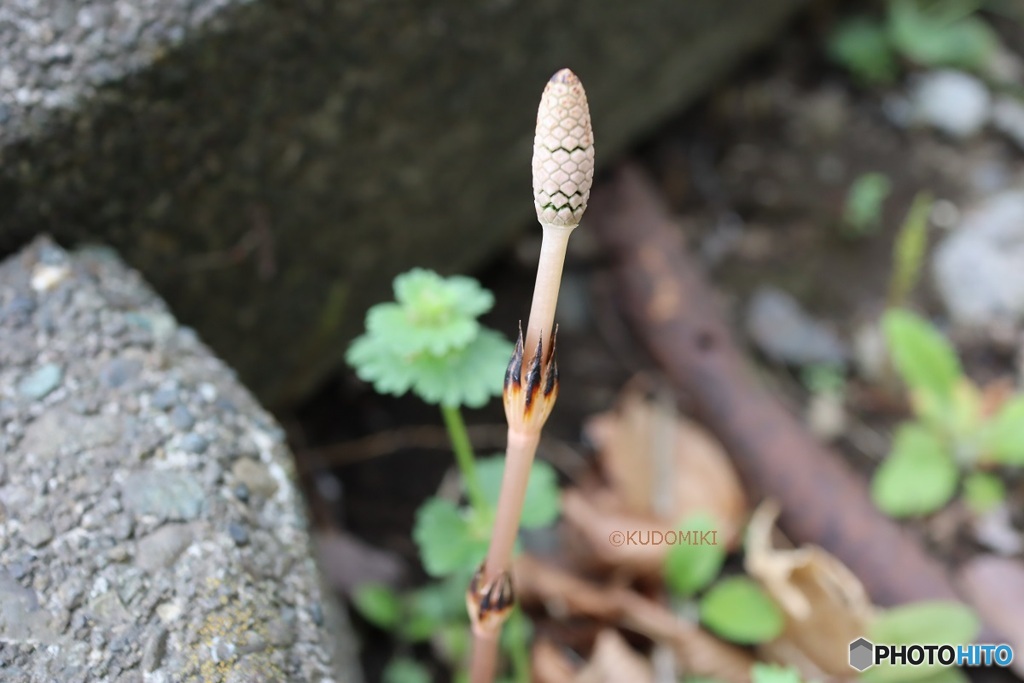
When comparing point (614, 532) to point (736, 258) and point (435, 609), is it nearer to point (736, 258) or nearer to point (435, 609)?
point (435, 609)

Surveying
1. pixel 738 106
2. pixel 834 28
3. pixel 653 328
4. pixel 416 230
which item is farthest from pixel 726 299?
pixel 834 28

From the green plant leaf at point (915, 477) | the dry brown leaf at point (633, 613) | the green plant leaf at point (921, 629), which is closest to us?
the green plant leaf at point (921, 629)

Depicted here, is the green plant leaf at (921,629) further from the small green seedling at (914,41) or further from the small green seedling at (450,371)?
the small green seedling at (914,41)

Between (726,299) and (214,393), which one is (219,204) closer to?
(214,393)

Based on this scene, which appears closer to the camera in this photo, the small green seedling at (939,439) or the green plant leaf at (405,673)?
the green plant leaf at (405,673)

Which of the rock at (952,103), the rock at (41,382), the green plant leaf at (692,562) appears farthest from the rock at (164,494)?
the rock at (952,103)

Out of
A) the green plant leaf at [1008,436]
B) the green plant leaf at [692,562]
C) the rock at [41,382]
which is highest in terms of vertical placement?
the rock at [41,382]
